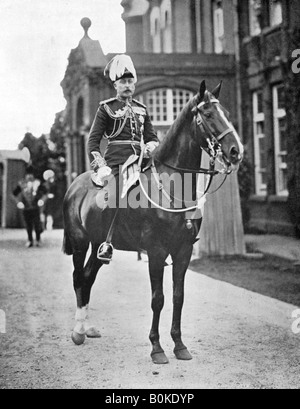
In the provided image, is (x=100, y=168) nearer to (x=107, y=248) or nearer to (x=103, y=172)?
(x=103, y=172)

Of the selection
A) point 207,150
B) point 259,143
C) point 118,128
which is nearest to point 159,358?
point 207,150

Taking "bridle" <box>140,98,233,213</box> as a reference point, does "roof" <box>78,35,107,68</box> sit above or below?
above

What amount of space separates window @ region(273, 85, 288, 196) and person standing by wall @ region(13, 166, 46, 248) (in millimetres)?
6783

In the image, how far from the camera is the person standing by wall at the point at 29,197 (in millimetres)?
5332

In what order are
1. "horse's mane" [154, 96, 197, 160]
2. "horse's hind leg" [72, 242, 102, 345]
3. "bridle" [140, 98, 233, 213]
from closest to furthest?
"bridle" [140, 98, 233, 213] < "horse's mane" [154, 96, 197, 160] < "horse's hind leg" [72, 242, 102, 345]

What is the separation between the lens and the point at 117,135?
14.8ft

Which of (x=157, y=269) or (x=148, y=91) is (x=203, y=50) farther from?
(x=157, y=269)

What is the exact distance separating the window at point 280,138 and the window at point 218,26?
1.61m

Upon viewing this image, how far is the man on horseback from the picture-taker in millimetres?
4414

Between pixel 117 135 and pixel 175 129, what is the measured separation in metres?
0.55

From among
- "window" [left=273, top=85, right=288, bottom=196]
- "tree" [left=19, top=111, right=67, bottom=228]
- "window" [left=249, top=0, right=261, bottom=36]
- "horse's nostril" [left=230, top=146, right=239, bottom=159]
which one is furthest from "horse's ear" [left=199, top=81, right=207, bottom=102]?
"window" [left=249, top=0, right=261, bottom=36]

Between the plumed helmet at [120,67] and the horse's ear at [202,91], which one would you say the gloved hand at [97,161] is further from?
the horse's ear at [202,91]

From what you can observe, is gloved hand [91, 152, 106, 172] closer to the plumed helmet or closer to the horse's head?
the plumed helmet

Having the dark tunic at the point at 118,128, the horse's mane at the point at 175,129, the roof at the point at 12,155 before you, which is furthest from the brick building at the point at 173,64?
the horse's mane at the point at 175,129
